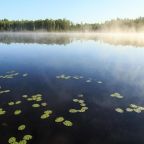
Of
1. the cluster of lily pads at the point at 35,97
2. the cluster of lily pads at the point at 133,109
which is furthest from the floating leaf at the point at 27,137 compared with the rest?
the cluster of lily pads at the point at 133,109

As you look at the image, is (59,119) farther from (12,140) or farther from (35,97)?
(35,97)

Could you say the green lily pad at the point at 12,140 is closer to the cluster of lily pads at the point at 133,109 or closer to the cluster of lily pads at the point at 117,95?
the cluster of lily pads at the point at 133,109

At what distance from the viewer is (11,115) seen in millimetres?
8375

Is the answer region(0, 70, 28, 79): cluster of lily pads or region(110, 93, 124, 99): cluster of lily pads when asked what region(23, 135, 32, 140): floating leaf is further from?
region(0, 70, 28, 79): cluster of lily pads

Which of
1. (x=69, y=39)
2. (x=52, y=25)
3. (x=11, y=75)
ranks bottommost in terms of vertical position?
(x=11, y=75)

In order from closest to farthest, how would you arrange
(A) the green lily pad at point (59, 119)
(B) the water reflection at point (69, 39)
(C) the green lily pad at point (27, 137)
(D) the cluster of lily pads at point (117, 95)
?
(C) the green lily pad at point (27, 137)
(A) the green lily pad at point (59, 119)
(D) the cluster of lily pads at point (117, 95)
(B) the water reflection at point (69, 39)

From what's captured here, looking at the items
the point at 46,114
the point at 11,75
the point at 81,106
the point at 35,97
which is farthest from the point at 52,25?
the point at 46,114

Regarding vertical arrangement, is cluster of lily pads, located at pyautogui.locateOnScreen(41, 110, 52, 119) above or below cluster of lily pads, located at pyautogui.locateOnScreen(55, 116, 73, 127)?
above

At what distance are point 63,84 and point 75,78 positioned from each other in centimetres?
160

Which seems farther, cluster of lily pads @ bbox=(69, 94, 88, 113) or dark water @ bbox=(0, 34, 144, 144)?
cluster of lily pads @ bbox=(69, 94, 88, 113)

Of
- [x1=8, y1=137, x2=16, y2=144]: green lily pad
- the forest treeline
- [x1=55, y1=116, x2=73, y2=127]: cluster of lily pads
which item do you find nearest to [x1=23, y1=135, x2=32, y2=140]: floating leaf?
[x1=8, y1=137, x2=16, y2=144]: green lily pad

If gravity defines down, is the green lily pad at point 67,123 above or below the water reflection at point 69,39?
below

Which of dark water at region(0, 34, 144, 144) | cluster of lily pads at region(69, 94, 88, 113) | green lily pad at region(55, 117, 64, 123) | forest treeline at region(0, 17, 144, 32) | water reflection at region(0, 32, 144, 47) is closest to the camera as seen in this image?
dark water at region(0, 34, 144, 144)

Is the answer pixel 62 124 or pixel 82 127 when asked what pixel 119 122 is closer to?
pixel 82 127
